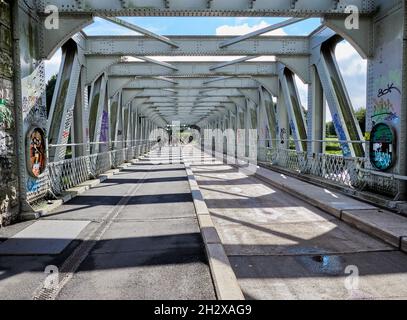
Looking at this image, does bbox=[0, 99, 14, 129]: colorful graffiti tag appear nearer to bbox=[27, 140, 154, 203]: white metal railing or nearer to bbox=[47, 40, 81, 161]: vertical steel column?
bbox=[27, 140, 154, 203]: white metal railing

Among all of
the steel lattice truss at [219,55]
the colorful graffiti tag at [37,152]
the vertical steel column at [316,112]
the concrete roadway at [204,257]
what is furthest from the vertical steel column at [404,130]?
the colorful graffiti tag at [37,152]

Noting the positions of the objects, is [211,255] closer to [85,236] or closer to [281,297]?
[281,297]

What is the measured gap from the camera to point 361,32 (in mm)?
10211

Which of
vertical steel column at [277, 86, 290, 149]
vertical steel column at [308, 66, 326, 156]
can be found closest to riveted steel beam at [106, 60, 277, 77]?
vertical steel column at [277, 86, 290, 149]

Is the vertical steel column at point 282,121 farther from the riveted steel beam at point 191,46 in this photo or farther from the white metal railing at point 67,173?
the white metal railing at point 67,173

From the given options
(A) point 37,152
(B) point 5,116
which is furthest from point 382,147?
(B) point 5,116

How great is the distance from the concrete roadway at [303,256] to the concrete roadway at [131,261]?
61cm

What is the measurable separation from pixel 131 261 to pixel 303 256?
251 cm

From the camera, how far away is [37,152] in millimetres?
9195

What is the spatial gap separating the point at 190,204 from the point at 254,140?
58.8 feet

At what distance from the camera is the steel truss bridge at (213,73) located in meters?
8.77

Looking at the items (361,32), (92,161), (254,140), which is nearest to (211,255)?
(361,32)

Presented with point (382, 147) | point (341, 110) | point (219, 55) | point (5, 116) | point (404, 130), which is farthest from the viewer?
point (219, 55)

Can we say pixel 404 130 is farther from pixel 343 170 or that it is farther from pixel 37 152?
pixel 37 152
